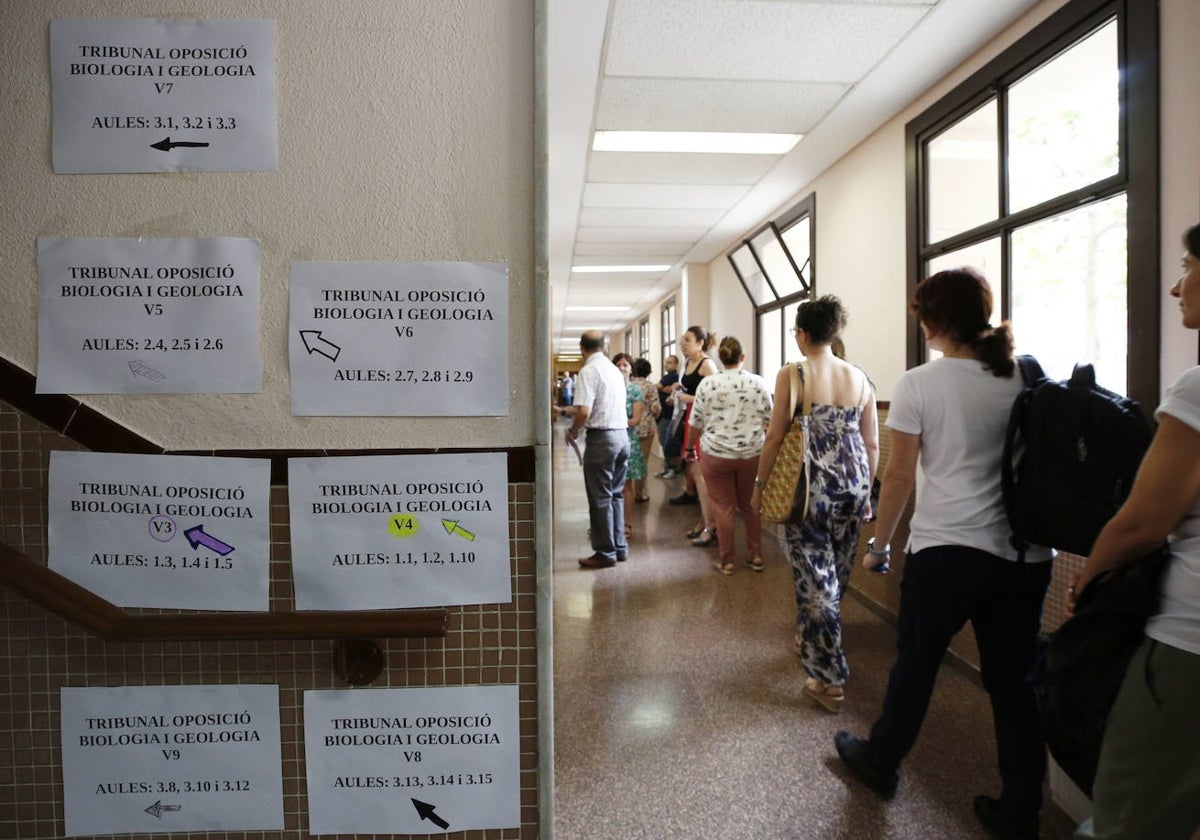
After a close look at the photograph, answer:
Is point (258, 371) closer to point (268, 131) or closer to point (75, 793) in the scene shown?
point (268, 131)

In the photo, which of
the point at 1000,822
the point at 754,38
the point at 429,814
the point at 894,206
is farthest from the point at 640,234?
the point at 429,814

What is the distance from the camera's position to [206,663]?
0.92 metres

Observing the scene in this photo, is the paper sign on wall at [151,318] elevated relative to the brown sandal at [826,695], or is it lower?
elevated

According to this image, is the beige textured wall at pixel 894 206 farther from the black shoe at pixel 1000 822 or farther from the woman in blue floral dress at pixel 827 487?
the black shoe at pixel 1000 822

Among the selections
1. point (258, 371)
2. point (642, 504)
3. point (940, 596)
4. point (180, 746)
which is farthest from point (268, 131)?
point (642, 504)

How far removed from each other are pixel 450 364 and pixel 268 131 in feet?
1.23

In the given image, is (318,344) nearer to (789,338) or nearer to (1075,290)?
(1075,290)

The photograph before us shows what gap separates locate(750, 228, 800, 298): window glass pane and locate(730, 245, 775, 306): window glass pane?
0.17 metres

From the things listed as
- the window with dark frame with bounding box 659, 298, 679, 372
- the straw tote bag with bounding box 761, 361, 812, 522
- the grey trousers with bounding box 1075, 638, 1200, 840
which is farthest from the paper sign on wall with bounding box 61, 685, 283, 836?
the window with dark frame with bounding box 659, 298, 679, 372

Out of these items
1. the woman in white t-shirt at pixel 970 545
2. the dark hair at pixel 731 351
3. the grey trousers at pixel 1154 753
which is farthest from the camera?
the dark hair at pixel 731 351

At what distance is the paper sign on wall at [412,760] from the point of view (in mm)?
932

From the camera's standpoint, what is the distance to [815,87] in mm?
3365

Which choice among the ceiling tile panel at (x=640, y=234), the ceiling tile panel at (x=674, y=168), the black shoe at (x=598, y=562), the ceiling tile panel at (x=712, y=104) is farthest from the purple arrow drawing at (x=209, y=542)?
the ceiling tile panel at (x=640, y=234)

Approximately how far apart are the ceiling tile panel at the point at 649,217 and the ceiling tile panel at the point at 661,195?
148mm
